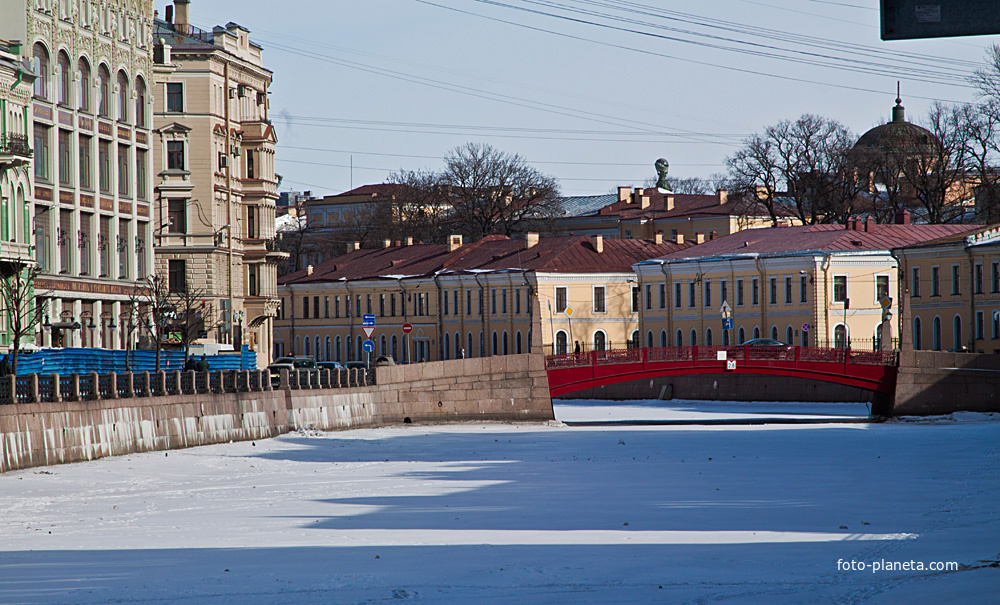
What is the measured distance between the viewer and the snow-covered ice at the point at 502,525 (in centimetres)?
1541

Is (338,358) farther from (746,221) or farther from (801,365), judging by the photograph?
(801,365)

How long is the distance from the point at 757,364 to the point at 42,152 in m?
28.2

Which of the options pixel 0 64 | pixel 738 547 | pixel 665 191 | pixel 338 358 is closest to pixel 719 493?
pixel 738 547

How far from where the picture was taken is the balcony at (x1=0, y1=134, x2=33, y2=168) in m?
39.7

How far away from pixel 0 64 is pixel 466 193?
223 feet

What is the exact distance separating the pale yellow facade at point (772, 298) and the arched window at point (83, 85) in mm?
Answer: 38620

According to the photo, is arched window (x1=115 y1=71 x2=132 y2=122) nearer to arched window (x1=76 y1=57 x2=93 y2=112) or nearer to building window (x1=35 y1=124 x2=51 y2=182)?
arched window (x1=76 y1=57 x2=93 y2=112)

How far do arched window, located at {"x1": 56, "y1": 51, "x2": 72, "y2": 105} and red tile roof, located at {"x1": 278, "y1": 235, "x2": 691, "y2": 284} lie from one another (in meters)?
43.9

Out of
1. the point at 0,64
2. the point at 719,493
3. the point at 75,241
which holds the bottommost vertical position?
the point at 719,493

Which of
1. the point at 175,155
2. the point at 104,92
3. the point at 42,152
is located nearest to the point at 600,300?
the point at 175,155

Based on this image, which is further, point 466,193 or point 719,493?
point 466,193

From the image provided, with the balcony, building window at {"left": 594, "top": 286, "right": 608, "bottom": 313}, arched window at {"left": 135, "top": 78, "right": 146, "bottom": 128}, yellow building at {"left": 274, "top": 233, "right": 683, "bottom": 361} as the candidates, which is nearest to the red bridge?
arched window at {"left": 135, "top": 78, "right": 146, "bottom": 128}

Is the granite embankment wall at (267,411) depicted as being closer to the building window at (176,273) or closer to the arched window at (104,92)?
the arched window at (104,92)

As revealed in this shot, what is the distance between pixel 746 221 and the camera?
4139 inches
